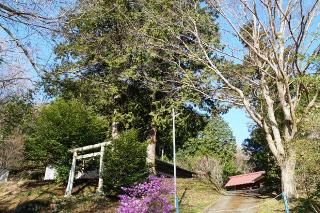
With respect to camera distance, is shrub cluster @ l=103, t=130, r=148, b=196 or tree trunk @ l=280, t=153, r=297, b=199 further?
shrub cluster @ l=103, t=130, r=148, b=196

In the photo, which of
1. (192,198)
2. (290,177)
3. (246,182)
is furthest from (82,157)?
(246,182)

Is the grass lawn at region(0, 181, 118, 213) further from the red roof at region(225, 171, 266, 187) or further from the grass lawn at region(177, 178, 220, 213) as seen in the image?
the red roof at region(225, 171, 266, 187)

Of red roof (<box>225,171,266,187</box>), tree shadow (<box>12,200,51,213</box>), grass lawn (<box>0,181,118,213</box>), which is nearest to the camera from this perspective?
grass lawn (<box>0,181,118,213</box>)

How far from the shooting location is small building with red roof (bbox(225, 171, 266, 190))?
40.1 meters

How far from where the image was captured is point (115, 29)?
20.8 metres

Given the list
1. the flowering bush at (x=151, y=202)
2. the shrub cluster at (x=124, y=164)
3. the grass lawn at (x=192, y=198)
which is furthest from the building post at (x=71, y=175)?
the grass lawn at (x=192, y=198)

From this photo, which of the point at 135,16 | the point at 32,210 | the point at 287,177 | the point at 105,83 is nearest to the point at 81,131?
the point at 32,210

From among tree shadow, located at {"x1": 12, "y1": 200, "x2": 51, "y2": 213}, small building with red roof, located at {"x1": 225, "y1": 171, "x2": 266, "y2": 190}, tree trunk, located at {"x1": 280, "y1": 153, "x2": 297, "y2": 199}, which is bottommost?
tree shadow, located at {"x1": 12, "y1": 200, "x2": 51, "y2": 213}

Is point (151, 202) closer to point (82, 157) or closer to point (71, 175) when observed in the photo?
point (71, 175)

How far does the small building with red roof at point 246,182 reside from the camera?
132 feet

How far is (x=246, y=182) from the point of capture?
4097 centimetres

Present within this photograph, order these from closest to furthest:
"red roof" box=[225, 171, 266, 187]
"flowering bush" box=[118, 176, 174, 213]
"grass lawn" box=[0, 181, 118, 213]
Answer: "flowering bush" box=[118, 176, 174, 213] < "grass lawn" box=[0, 181, 118, 213] < "red roof" box=[225, 171, 266, 187]

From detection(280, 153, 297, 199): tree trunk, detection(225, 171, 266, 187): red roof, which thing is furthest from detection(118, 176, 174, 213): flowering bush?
detection(225, 171, 266, 187): red roof

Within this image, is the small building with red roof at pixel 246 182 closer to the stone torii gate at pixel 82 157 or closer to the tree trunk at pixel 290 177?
the tree trunk at pixel 290 177
